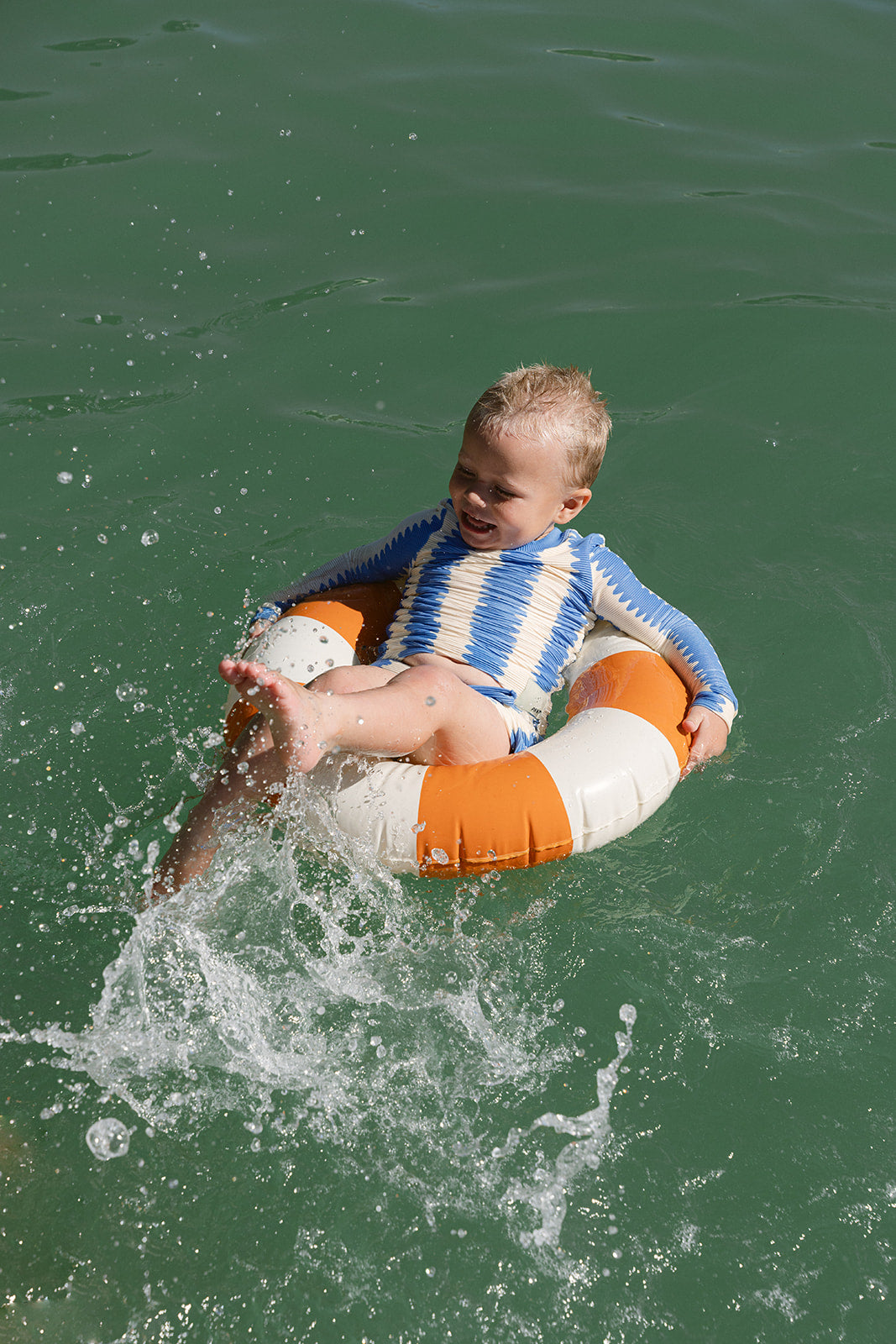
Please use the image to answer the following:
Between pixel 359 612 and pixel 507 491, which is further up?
pixel 507 491

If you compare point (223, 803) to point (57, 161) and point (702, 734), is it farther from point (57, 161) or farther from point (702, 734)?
point (57, 161)

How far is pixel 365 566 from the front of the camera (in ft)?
11.8

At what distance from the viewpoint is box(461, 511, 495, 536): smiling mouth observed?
326 centimetres

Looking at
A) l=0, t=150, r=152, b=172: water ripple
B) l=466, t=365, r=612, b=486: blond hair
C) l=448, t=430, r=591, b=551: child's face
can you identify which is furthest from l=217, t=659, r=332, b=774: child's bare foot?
l=0, t=150, r=152, b=172: water ripple

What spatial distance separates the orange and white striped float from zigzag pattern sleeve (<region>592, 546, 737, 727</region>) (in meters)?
0.19

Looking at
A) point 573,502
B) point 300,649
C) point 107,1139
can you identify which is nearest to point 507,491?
point 573,502

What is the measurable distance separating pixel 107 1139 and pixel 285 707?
1.02m

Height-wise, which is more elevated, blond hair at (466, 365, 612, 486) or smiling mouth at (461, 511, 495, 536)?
blond hair at (466, 365, 612, 486)

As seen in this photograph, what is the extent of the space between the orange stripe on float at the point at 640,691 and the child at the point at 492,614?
72 mm

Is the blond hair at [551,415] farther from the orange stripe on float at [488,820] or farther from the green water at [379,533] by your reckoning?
the green water at [379,533]

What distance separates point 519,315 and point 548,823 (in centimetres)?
319

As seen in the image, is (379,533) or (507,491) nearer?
(507,491)

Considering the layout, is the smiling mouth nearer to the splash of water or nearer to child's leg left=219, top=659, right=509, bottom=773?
child's leg left=219, top=659, right=509, bottom=773

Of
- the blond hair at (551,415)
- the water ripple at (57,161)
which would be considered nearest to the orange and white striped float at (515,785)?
the blond hair at (551,415)
